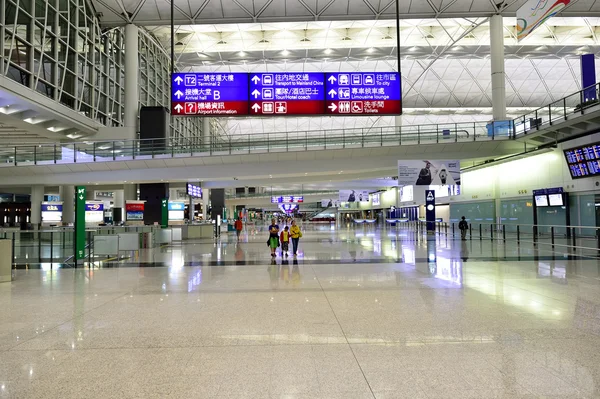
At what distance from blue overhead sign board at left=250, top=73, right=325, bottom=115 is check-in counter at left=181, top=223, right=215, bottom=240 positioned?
1577cm

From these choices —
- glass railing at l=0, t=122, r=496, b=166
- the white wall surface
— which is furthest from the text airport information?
the white wall surface

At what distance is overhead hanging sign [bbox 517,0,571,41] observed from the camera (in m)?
15.5

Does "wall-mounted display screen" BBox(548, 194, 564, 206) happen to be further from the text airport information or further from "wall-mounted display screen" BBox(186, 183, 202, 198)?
"wall-mounted display screen" BBox(186, 183, 202, 198)

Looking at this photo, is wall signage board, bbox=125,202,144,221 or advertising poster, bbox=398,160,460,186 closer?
advertising poster, bbox=398,160,460,186

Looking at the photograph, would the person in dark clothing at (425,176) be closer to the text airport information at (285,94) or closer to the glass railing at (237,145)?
the glass railing at (237,145)

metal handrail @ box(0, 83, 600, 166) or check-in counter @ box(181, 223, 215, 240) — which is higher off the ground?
metal handrail @ box(0, 83, 600, 166)

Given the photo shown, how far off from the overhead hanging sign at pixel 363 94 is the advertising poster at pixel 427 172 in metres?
6.23

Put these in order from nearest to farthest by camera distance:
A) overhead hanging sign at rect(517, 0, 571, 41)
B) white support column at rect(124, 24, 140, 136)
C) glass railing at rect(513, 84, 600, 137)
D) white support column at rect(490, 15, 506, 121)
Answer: overhead hanging sign at rect(517, 0, 571, 41)
glass railing at rect(513, 84, 600, 137)
white support column at rect(490, 15, 506, 121)
white support column at rect(124, 24, 140, 136)

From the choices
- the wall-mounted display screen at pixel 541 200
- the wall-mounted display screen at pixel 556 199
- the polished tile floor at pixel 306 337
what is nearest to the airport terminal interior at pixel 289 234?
the polished tile floor at pixel 306 337

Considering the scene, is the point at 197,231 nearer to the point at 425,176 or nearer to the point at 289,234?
the point at 289,234

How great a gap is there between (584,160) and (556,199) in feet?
11.2

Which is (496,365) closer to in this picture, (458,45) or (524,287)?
(524,287)

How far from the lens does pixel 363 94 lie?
17.6 meters

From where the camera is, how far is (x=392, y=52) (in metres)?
48.7
